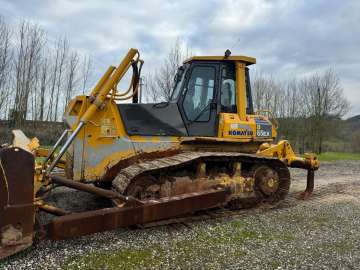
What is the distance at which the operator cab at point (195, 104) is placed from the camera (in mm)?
6391

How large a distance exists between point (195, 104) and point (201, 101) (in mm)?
134

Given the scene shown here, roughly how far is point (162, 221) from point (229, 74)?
3186 millimetres

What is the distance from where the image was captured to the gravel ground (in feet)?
13.7

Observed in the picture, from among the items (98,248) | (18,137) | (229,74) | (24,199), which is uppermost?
(229,74)

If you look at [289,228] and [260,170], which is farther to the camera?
[260,170]

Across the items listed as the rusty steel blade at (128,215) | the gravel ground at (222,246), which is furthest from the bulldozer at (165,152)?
the gravel ground at (222,246)

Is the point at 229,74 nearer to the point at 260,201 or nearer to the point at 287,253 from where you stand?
the point at 260,201

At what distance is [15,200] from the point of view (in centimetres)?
399

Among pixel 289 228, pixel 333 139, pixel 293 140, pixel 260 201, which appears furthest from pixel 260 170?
pixel 333 139

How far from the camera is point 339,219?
6570 millimetres

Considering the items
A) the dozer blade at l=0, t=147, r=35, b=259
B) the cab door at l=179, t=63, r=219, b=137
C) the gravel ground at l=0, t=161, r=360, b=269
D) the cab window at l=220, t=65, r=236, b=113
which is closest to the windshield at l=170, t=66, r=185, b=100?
the cab door at l=179, t=63, r=219, b=137

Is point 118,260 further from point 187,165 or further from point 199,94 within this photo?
point 199,94

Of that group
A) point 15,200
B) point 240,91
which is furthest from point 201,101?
point 15,200

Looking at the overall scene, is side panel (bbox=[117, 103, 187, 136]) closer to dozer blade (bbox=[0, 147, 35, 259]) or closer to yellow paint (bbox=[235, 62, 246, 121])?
yellow paint (bbox=[235, 62, 246, 121])
